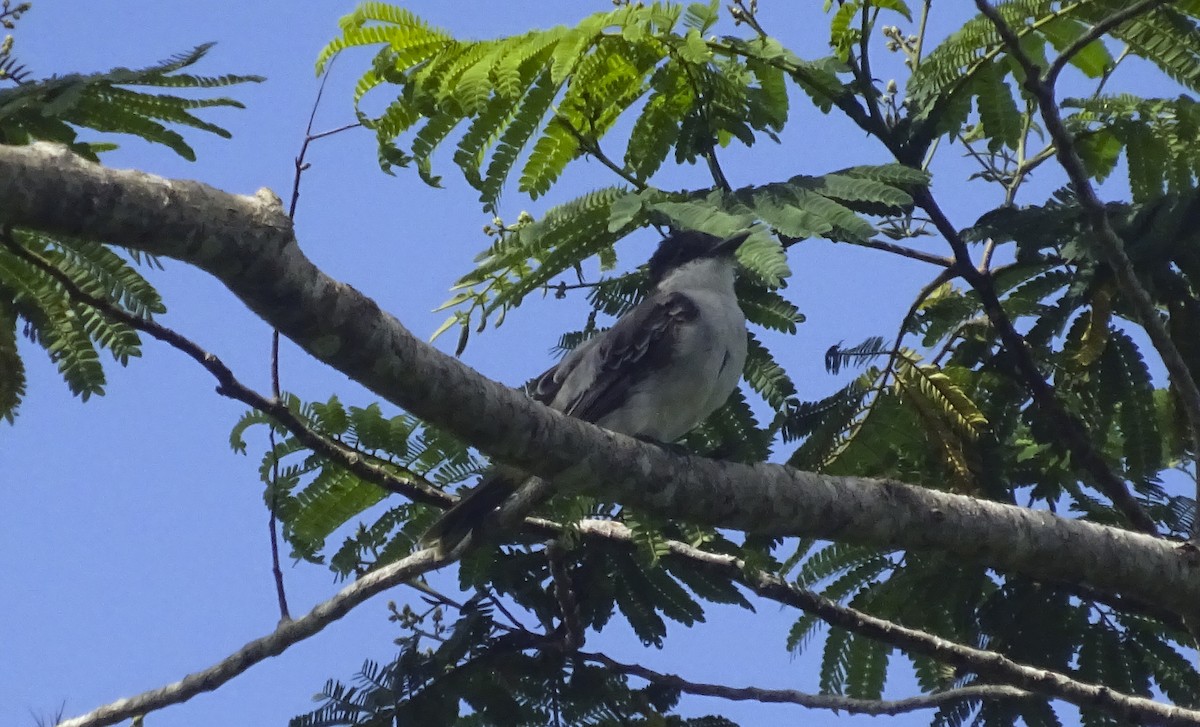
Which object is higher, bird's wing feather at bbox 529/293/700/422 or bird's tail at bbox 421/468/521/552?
bird's wing feather at bbox 529/293/700/422

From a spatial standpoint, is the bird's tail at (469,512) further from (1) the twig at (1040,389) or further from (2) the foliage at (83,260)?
(1) the twig at (1040,389)

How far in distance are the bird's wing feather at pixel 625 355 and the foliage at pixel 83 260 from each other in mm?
2180

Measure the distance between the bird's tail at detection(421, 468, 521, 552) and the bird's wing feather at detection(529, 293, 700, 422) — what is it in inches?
39.4

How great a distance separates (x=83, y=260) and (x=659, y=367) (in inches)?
104

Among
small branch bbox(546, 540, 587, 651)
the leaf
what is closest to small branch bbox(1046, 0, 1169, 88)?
the leaf

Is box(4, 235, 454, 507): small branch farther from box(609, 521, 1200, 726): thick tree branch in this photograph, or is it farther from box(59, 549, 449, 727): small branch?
box(609, 521, 1200, 726): thick tree branch

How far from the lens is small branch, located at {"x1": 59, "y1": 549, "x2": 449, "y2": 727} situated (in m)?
5.05

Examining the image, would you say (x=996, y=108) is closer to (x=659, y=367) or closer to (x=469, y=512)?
(x=659, y=367)

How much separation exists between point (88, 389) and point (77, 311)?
28 cm

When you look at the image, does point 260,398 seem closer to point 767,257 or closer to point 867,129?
point 767,257

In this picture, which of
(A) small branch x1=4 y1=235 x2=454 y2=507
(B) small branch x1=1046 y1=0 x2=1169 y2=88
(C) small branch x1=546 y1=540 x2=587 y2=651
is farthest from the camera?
(C) small branch x1=546 y1=540 x2=587 y2=651

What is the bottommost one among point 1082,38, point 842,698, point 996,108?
point 842,698

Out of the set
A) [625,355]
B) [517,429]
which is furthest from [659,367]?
[517,429]

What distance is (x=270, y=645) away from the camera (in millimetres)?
5148
